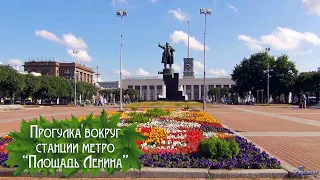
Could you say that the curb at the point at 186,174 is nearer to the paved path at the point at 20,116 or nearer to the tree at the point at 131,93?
the paved path at the point at 20,116

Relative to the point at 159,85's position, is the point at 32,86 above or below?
below

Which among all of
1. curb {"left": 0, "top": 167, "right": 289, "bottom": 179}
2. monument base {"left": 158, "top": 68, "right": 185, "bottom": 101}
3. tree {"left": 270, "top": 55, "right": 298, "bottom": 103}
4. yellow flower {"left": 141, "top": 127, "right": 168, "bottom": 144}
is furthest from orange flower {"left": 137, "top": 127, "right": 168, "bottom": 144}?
tree {"left": 270, "top": 55, "right": 298, "bottom": 103}

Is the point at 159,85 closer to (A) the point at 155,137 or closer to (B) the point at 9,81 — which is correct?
(B) the point at 9,81

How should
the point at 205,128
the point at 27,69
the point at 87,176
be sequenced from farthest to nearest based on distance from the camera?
the point at 27,69
the point at 205,128
the point at 87,176

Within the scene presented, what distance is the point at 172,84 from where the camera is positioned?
142ft

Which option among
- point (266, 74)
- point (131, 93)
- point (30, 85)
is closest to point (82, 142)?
point (30, 85)

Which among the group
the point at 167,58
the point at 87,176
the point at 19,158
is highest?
the point at 167,58

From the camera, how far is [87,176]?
21.3ft

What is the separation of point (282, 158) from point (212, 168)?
2.53 metres

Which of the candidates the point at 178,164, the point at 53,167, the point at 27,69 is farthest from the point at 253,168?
the point at 27,69

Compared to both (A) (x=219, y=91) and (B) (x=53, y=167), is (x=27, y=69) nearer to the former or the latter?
(A) (x=219, y=91)

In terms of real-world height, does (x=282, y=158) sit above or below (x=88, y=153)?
below

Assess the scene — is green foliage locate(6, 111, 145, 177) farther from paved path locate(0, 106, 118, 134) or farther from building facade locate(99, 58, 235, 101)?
building facade locate(99, 58, 235, 101)

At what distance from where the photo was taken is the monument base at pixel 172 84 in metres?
42.9
